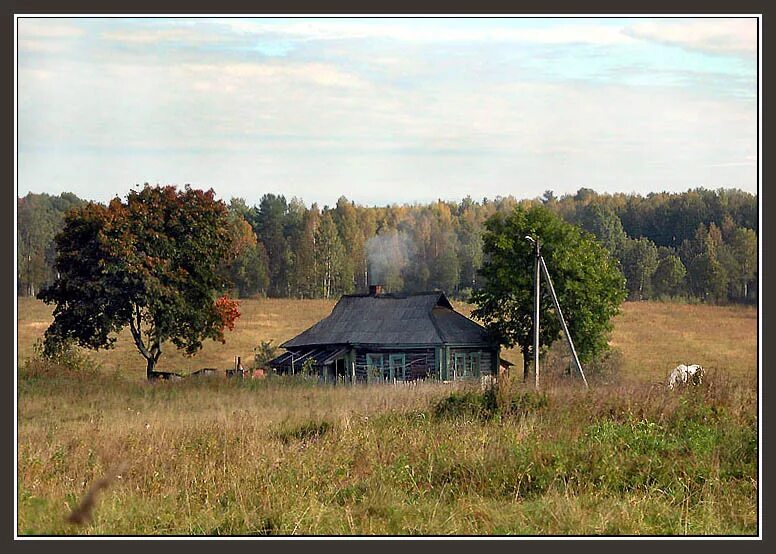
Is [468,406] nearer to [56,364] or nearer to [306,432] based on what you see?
[306,432]

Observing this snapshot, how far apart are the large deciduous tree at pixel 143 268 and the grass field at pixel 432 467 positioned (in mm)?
17555

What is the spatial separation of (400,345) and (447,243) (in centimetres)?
2161

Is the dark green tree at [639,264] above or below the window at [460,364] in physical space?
above

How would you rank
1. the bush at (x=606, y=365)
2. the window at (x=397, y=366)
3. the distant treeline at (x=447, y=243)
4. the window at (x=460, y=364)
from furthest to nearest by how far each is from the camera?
the distant treeline at (x=447, y=243) < the window at (x=397, y=366) < the window at (x=460, y=364) < the bush at (x=606, y=365)

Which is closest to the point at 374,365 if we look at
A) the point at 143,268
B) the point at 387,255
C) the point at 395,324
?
the point at 395,324

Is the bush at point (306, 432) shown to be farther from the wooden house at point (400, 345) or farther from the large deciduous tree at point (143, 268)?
the wooden house at point (400, 345)

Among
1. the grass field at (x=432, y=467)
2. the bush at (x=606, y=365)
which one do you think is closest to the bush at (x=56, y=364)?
the grass field at (x=432, y=467)

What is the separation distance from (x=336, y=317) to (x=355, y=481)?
29.1m

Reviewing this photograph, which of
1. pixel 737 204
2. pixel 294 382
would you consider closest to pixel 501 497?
pixel 294 382

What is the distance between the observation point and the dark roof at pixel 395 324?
35.4 meters

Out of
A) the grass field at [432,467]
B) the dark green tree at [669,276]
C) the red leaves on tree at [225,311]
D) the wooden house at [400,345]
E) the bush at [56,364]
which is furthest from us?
the dark green tree at [669,276]

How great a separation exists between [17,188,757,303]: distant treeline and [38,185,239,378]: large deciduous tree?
1.32 metres

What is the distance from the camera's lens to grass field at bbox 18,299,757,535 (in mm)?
8070

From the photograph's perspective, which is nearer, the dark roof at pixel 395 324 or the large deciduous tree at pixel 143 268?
the large deciduous tree at pixel 143 268
